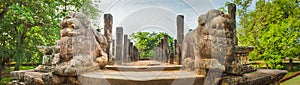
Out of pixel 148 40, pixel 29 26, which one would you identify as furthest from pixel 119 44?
pixel 148 40

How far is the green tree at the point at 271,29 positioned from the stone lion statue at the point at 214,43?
8368mm

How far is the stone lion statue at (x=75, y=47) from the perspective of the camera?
2209 mm

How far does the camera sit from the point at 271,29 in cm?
938

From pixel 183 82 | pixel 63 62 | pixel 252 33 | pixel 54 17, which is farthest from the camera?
pixel 252 33

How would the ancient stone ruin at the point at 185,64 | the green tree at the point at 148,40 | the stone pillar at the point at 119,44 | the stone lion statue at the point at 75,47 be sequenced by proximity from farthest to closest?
the green tree at the point at 148,40, the stone pillar at the point at 119,44, the stone lion statue at the point at 75,47, the ancient stone ruin at the point at 185,64

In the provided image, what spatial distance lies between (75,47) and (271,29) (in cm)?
981

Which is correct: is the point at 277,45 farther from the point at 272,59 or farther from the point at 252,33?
the point at 252,33

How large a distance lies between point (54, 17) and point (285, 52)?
10.1 metres

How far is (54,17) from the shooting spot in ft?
23.6

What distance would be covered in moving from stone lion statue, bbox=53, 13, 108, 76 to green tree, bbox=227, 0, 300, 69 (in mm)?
9063

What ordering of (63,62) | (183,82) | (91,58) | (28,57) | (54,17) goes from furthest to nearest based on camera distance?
(28,57) < (54,17) < (91,58) < (63,62) < (183,82)

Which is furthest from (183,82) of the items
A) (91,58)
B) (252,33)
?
(252,33)

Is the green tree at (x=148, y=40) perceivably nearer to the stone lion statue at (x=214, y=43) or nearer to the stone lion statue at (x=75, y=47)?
the stone lion statue at (x=75, y=47)

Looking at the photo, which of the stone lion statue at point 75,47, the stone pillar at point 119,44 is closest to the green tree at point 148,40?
the stone pillar at point 119,44
